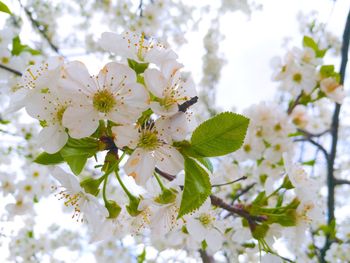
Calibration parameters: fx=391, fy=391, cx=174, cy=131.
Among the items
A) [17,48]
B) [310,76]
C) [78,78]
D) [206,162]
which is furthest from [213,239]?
[17,48]

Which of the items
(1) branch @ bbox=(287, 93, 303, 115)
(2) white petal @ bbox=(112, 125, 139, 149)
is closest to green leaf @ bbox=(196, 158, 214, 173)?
(2) white petal @ bbox=(112, 125, 139, 149)

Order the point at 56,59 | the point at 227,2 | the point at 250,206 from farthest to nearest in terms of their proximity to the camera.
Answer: the point at 227,2
the point at 250,206
the point at 56,59

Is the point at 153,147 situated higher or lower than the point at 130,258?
higher

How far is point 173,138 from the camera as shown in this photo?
34.6 inches

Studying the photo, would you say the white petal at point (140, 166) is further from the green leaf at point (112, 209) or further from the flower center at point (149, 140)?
the green leaf at point (112, 209)

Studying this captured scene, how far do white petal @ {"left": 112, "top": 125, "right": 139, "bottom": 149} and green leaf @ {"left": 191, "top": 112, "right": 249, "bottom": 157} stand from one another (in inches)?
5.4

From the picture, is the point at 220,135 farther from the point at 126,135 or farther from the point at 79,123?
the point at 79,123

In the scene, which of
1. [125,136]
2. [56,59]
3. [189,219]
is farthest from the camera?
[189,219]

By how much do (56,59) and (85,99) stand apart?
0.65 feet

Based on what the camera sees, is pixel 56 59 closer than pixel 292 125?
Yes

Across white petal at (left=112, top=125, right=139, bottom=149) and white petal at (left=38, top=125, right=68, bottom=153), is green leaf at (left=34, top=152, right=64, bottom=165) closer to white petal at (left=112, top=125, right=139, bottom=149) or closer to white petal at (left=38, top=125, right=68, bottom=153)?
white petal at (left=38, top=125, right=68, bottom=153)

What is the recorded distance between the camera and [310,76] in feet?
7.39

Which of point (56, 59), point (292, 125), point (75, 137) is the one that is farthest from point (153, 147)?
point (292, 125)

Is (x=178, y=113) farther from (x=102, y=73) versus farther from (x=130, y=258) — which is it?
(x=130, y=258)
